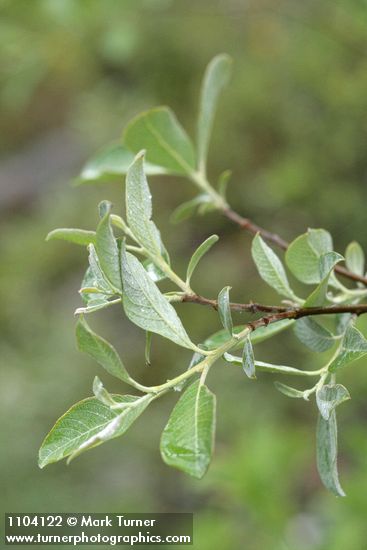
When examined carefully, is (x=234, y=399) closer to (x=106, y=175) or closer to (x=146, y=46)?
(x=146, y=46)

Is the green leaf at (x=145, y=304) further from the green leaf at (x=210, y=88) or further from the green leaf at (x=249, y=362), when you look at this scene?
the green leaf at (x=210, y=88)

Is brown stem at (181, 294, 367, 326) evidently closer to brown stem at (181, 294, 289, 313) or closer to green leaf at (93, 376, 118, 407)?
brown stem at (181, 294, 289, 313)

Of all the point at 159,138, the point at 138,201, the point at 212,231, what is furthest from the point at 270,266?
the point at 212,231

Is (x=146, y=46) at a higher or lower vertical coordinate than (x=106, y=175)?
higher

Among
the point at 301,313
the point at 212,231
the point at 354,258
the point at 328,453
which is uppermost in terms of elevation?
the point at 212,231

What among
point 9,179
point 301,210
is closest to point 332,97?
point 301,210

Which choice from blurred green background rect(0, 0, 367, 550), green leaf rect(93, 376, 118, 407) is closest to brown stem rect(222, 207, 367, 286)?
green leaf rect(93, 376, 118, 407)

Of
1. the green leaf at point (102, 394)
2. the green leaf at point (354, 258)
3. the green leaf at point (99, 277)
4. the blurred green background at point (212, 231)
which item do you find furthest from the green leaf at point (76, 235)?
the blurred green background at point (212, 231)

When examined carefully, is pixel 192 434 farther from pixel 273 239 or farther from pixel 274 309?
pixel 273 239
